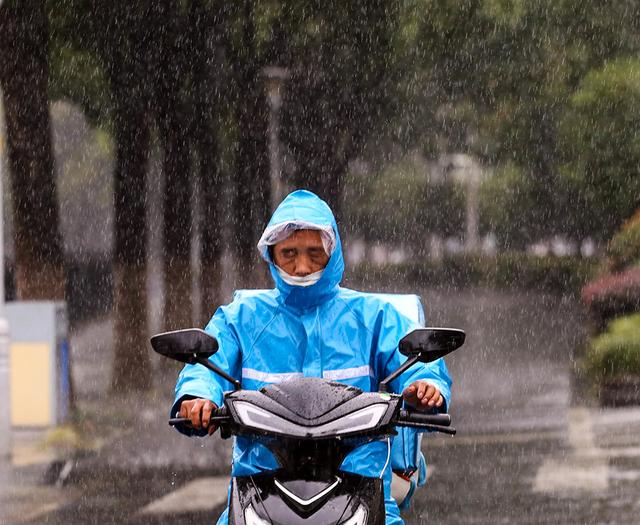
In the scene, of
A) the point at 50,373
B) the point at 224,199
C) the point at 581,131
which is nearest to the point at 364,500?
the point at 50,373

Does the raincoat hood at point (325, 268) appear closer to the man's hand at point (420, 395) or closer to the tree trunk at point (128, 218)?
the man's hand at point (420, 395)

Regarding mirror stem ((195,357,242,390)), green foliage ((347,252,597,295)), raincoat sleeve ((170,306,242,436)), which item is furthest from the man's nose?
green foliage ((347,252,597,295))

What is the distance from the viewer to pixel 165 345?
4.14 metres

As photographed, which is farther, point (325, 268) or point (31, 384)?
point (31, 384)

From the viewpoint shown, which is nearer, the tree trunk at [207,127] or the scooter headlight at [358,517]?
the scooter headlight at [358,517]

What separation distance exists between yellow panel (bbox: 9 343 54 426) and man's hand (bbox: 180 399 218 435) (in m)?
11.5

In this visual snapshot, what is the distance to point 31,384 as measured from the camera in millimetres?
15633

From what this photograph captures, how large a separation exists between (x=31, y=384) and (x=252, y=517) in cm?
1197

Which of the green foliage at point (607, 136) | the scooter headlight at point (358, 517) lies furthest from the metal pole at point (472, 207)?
the scooter headlight at point (358, 517)

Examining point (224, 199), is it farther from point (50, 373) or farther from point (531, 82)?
point (50, 373)

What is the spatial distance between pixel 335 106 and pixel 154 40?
349 cm

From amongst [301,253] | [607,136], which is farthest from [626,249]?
[301,253]

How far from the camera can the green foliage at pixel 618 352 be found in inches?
697

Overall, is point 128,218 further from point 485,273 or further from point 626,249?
point 485,273
